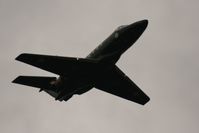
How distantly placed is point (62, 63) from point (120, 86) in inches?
338

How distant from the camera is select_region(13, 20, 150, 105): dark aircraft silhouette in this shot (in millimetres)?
50625

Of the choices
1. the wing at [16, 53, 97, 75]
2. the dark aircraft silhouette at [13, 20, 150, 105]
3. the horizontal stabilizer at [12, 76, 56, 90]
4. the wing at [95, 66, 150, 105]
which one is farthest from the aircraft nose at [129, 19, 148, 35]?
the horizontal stabilizer at [12, 76, 56, 90]

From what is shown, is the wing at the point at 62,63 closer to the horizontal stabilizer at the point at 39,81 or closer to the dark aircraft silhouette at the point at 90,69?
the dark aircraft silhouette at the point at 90,69

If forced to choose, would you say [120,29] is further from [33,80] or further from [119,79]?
[33,80]

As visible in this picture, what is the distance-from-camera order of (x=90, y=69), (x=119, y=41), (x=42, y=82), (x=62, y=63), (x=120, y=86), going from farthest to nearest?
(x=120, y=86) < (x=42, y=82) < (x=62, y=63) < (x=90, y=69) < (x=119, y=41)

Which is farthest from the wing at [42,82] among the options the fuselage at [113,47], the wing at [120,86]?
the wing at [120,86]

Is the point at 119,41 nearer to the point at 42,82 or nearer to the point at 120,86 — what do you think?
the point at 120,86

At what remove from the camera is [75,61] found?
51.8m

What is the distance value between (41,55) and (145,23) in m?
10.8

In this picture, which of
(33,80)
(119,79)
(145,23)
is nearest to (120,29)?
(145,23)

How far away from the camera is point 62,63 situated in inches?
2058

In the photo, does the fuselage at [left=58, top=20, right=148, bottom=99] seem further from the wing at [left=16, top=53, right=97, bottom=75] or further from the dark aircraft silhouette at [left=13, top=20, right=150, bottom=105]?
the wing at [left=16, top=53, right=97, bottom=75]

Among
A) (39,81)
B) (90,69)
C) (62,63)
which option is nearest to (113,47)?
(90,69)

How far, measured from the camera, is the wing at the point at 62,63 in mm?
51500
